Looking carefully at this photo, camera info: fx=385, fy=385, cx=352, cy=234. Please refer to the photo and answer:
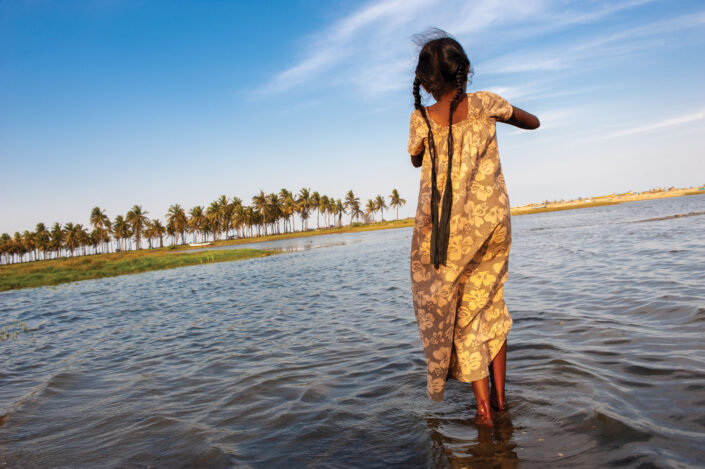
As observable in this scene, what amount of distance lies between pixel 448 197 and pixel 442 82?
795mm

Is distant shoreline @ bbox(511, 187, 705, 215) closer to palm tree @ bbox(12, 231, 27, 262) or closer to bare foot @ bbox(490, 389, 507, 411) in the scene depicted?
bare foot @ bbox(490, 389, 507, 411)

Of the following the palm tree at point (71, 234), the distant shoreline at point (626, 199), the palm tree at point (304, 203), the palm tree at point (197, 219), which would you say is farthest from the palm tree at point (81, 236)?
the distant shoreline at point (626, 199)

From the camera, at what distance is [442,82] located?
2.63m

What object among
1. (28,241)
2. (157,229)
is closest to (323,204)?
(157,229)

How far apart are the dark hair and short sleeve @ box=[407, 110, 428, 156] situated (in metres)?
0.05

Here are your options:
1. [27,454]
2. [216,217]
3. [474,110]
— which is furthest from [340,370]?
[216,217]

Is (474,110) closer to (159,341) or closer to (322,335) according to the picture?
(322,335)

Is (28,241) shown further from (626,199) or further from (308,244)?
(626,199)

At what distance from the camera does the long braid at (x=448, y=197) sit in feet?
8.38

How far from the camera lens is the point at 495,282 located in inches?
105

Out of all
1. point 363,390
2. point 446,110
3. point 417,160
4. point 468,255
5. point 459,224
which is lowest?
point 363,390

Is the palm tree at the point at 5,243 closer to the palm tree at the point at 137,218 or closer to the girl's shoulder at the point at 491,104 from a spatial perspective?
the palm tree at the point at 137,218

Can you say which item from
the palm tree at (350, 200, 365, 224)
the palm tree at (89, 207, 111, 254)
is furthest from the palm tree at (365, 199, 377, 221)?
the palm tree at (89, 207, 111, 254)

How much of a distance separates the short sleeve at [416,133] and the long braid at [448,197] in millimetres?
210
